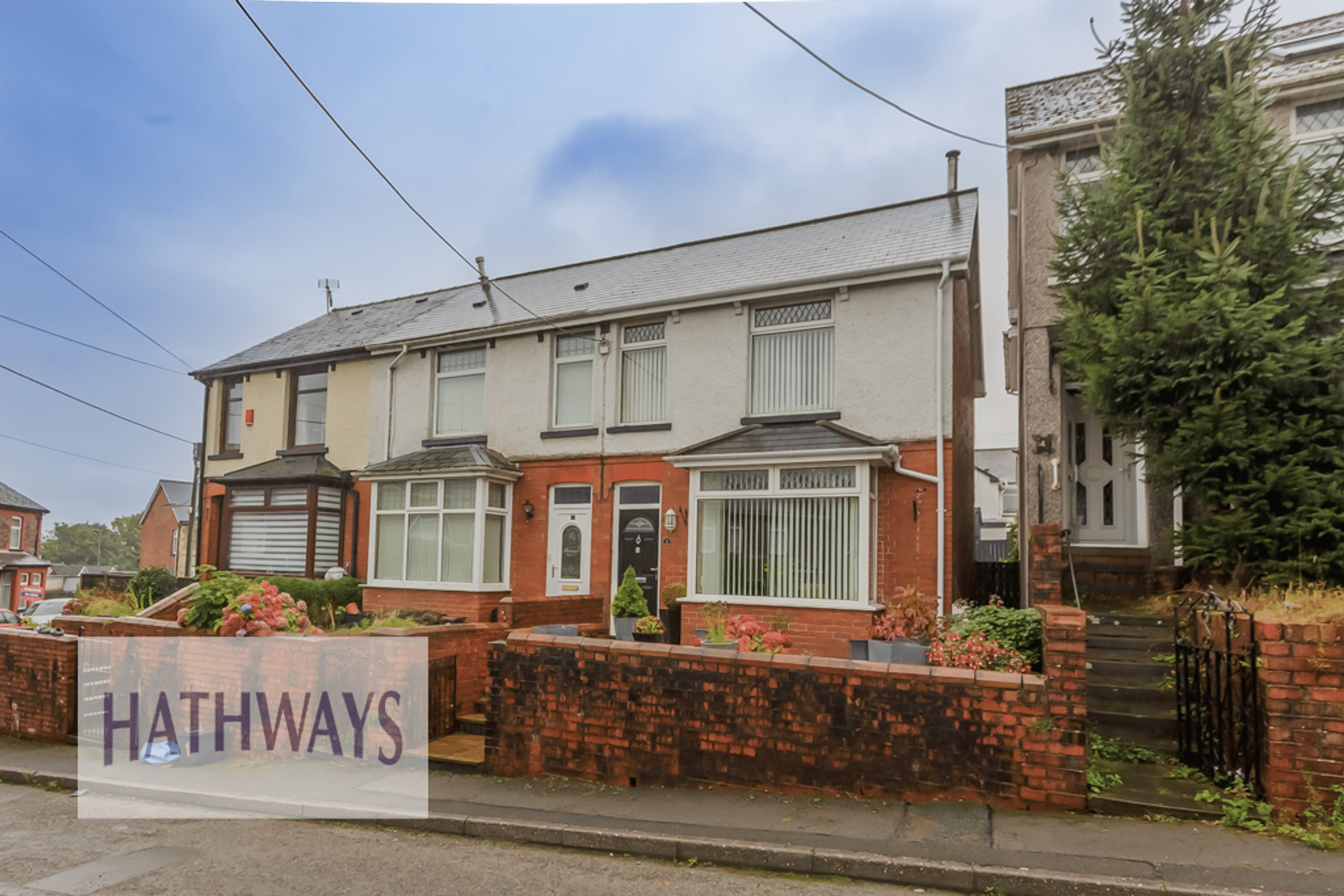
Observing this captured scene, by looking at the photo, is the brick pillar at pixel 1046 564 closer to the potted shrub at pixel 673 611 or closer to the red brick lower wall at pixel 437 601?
the potted shrub at pixel 673 611

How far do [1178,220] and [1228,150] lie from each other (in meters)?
0.73

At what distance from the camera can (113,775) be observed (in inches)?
313

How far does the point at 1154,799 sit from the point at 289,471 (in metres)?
16.5

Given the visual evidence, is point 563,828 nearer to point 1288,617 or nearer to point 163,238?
point 1288,617

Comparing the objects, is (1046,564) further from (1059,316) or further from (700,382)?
(700,382)

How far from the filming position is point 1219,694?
5.92m

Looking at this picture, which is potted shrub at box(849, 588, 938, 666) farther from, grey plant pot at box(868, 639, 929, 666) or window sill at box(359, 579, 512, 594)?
window sill at box(359, 579, 512, 594)

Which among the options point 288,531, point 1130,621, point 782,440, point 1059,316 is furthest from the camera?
point 288,531

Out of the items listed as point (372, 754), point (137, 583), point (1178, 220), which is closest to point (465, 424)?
point (137, 583)

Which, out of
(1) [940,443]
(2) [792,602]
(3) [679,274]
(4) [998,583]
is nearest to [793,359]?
(1) [940,443]

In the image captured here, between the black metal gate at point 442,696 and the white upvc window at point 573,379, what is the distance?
649 centimetres

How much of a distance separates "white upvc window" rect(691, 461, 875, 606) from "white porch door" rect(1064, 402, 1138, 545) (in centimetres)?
297

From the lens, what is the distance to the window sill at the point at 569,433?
1472 centimetres

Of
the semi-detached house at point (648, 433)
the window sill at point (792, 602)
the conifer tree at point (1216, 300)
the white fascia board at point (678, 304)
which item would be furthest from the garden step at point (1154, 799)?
the white fascia board at point (678, 304)
